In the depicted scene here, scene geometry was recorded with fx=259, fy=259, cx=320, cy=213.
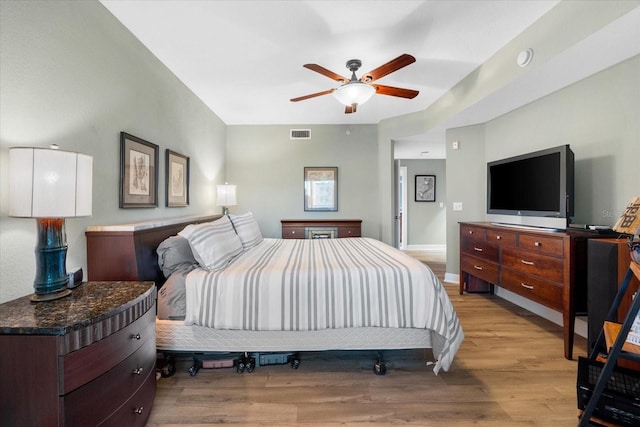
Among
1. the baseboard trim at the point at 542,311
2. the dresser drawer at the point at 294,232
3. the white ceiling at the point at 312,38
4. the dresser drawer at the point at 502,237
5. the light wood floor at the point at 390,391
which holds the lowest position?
the light wood floor at the point at 390,391

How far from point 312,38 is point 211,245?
190 centimetres

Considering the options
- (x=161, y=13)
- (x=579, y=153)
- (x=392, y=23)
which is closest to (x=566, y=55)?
(x=579, y=153)

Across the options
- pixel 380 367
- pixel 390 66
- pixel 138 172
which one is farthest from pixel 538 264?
pixel 138 172

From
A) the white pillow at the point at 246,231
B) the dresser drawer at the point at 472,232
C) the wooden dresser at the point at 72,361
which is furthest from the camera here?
Answer: the dresser drawer at the point at 472,232

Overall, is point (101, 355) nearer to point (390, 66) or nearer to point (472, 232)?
point (390, 66)

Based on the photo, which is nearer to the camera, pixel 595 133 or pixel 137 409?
pixel 137 409

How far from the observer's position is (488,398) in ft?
5.29

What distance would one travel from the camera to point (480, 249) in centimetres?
303

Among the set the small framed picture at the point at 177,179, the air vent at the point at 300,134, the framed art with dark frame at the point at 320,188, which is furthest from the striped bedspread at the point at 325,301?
the air vent at the point at 300,134

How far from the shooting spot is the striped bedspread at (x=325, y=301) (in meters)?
1.69

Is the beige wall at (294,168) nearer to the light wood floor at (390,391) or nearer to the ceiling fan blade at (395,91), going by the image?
the ceiling fan blade at (395,91)

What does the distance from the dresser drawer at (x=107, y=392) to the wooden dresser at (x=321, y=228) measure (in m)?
2.89

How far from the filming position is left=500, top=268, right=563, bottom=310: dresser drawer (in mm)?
2094

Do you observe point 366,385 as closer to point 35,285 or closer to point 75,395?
point 75,395
